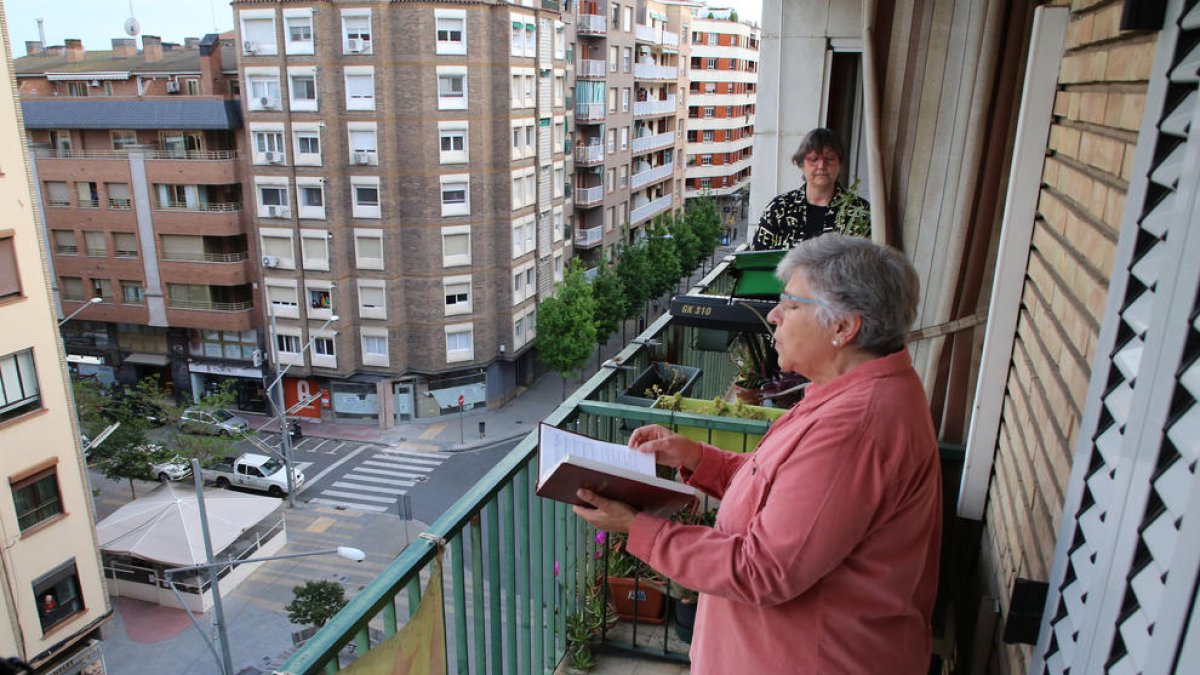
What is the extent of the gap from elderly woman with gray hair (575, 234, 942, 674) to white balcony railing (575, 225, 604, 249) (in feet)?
92.4

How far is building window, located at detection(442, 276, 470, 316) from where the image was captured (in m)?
21.3

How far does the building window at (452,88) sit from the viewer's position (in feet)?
65.3

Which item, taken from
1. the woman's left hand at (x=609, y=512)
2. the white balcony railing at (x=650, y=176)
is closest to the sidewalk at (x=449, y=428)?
the white balcony railing at (x=650, y=176)

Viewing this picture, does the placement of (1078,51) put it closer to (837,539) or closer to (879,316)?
(879,316)

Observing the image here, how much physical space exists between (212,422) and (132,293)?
6.65m

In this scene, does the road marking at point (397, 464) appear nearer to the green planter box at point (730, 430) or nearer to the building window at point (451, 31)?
the building window at point (451, 31)

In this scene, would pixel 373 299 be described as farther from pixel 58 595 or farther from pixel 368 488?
pixel 58 595

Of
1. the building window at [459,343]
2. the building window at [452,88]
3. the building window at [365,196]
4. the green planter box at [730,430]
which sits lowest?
the building window at [459,343]

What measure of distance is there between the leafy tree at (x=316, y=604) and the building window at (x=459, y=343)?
9290 millimetres

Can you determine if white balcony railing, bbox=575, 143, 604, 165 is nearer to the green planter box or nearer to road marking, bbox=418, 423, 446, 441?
road marking, bbox=418, 423, 446, 441

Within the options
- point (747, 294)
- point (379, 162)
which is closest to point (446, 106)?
point (379, 162)

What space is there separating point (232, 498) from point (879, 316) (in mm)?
16148

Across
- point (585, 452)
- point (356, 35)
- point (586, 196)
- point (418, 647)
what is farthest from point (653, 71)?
point (418, 647)

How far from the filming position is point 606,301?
25562 millimetres
